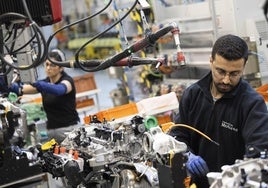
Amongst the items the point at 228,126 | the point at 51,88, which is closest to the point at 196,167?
the point at 228,126

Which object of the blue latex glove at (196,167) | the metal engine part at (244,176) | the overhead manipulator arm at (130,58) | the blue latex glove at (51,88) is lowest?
the blue latex glove at (196,167)

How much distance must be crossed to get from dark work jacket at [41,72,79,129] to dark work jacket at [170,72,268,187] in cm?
224

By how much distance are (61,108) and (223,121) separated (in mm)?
2657

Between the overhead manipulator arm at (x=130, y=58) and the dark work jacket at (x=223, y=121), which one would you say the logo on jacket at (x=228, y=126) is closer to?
the dark work jacket at (x=223, y=121)

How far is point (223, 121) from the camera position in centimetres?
282

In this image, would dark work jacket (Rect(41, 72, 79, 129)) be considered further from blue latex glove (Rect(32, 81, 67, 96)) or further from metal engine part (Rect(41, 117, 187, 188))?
metal engine part (Rect(41, 117, 187, 188))

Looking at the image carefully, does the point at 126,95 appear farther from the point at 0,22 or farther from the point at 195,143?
the point at 0,22

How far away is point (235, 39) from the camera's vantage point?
2.68 m

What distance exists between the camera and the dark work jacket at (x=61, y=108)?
16.5 ft

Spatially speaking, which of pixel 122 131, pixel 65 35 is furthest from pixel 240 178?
pixel 65 35

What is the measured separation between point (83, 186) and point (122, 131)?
38cm

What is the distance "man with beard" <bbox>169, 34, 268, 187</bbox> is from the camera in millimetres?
2617

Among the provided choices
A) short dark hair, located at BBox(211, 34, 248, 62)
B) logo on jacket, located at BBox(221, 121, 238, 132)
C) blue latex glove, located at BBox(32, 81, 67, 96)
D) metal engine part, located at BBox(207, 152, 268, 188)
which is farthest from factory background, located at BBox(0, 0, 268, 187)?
metal engine part, located at BBox(207, 152, 268, 188)

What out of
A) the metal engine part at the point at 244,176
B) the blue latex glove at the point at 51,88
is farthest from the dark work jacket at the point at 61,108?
the metal engine part at the point at 244,176
